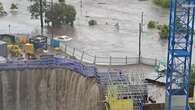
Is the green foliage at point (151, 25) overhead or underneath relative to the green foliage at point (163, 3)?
underneath

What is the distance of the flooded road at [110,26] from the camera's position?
2989 cm

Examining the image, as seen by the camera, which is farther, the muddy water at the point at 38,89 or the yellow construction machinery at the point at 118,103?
the muddy water at the point at 38,89

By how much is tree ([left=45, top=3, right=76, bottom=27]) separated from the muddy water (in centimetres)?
1129

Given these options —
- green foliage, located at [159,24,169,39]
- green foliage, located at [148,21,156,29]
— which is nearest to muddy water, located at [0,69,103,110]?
green foliage, located at [159,24,169,39]

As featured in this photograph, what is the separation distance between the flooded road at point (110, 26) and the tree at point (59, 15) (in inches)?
27.0

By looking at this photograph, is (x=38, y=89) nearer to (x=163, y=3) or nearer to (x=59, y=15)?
(x=59, y=15)

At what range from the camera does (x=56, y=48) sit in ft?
92.5

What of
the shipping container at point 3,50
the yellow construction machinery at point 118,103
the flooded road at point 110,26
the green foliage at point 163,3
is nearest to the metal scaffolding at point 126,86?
the yellow construction machinery at point 118,103

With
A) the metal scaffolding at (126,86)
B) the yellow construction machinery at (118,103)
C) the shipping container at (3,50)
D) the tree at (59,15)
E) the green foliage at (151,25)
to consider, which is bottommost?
the yellow construction machinery at (118,103)

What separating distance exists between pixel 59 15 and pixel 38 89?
11.6 metres

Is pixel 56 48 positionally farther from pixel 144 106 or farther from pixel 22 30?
pixel 144 106

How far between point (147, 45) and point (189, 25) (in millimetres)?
11769

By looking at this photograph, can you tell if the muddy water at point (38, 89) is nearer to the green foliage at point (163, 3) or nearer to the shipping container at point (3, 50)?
the shipping container at point (3, 50)

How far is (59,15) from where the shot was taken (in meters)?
33.8
